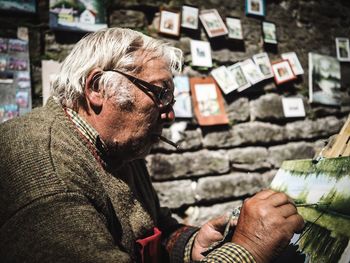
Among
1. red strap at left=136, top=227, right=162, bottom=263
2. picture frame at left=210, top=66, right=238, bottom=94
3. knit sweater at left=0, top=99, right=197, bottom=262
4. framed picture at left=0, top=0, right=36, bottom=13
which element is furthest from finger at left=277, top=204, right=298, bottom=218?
framed picture at left=0, top=0, right=36, bottom=13

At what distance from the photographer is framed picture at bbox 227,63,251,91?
2.45 metres

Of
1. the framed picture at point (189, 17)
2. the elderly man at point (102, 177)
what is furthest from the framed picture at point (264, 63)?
the elderly man at point (102, 177)

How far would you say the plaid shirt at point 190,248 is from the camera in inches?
33.5

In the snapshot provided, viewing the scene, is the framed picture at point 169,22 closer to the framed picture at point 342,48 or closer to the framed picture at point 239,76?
the framed picture at point 239,76

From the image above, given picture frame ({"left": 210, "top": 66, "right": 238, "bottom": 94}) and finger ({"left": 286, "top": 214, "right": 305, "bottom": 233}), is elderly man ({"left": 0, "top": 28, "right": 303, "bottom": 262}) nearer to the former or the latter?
finger ({"left": 286, "top": 214, "right": 305, "bottom": 233})

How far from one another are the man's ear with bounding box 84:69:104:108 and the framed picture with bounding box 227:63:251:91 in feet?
4.87

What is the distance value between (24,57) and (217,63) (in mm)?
1370

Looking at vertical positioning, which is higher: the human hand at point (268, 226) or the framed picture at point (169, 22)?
the framed picture at point (169, 22)

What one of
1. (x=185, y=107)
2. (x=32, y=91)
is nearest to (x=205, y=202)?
(x=185, y=107)

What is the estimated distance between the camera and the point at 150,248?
122cm

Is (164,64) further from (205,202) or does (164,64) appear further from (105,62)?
(205,202)

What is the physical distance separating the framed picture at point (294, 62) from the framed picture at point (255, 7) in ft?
1.35

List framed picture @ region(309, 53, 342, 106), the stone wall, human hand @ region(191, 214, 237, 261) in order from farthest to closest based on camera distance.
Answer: framed picture @ region(309, 53, 342, 106) → the stone wall → human hand @ region(191, 214, 237, 261)

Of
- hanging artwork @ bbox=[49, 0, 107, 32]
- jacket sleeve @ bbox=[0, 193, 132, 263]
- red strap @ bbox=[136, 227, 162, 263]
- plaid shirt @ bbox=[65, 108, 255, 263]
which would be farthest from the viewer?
hanging artwork @ bbox=[49, 0, 107, 32]
